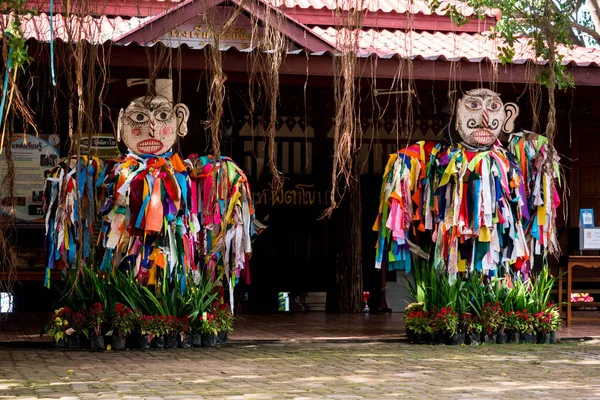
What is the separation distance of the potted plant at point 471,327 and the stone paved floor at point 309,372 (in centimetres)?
20

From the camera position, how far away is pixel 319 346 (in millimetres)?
10000

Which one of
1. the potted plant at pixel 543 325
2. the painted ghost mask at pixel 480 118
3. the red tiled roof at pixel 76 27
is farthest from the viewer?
the painted ghost mask at pixel 480 118

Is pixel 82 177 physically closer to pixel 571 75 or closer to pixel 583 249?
pixel 571 75

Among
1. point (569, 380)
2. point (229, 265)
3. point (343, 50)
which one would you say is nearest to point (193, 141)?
point (229, 265)

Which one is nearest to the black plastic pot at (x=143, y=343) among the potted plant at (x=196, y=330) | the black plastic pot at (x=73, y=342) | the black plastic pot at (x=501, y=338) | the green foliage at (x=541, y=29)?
the potted plant at (x=196, y=330)

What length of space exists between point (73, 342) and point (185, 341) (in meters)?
1.02

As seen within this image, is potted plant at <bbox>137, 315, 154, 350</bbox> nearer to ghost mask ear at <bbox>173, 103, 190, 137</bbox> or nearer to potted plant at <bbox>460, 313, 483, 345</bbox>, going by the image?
ghost mask ear at <bbox>173, 103, 190, 137</bbox>

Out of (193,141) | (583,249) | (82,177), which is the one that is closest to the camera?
(82,177)

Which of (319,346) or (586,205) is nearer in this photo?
(319,346)

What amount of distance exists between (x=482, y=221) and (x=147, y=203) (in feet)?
10.6

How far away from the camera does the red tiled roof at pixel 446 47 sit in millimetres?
10562

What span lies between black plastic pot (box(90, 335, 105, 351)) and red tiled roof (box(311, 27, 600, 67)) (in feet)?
12.3

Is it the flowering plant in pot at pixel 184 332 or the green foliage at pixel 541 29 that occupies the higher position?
the green foliage at pixel 541 29

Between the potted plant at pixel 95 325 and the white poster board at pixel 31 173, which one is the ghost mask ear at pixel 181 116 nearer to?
the potted plant at pixel 95 325
